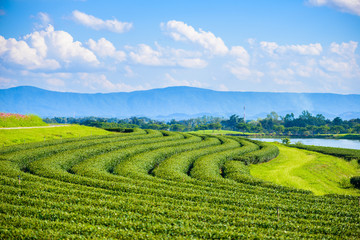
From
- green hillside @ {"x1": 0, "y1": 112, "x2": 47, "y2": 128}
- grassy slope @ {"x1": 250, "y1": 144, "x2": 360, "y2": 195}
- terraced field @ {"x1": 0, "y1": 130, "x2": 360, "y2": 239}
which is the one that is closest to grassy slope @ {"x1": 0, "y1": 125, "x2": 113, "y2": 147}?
green hillside @ {"x1": 0, "y1": 112, "x2": 47, "y2": 128}

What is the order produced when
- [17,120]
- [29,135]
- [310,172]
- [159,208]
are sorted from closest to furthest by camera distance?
[159,208] < [310,172] < [29,135] < [17,120]

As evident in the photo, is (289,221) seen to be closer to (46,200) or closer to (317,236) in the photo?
(317,236)

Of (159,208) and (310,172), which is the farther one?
(310,172)

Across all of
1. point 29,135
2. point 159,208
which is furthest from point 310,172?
point 29,135

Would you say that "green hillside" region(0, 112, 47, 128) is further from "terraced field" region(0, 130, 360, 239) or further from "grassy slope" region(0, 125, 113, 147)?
"terraced field" region(0, 130, 360, 239)

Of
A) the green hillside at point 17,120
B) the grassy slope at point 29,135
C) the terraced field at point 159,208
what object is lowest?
the terraced field at point 159,208

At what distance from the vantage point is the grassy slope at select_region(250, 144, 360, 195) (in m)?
32.9

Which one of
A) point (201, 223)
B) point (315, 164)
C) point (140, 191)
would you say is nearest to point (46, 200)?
point (140, 191)

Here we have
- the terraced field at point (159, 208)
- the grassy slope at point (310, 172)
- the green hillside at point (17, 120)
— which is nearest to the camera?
the terraced field at point (159, 208)

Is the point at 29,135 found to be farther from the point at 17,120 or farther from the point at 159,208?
the point at 159,208

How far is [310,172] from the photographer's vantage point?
38.8 meters

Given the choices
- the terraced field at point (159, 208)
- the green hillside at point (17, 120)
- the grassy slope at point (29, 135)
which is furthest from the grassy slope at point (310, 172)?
the green hillside at point (17, 120)

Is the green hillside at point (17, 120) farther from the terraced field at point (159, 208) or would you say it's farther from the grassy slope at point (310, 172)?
the grassy slope at point (310, 172)

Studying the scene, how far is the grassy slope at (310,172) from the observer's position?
32.9m
